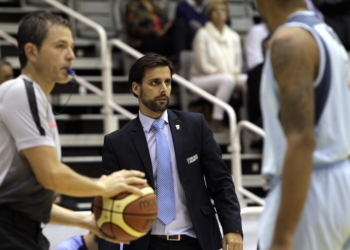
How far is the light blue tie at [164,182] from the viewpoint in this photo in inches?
157

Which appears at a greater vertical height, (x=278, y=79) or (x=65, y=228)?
(x=278, y=79)

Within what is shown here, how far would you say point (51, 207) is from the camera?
317cm

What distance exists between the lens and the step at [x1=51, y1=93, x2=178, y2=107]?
812 cm

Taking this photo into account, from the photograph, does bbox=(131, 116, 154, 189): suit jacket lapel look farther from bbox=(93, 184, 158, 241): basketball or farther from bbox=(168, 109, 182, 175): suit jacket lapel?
bbox=(93, 184, 158, 241): basketball

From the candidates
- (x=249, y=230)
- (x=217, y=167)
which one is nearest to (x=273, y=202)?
(x=217, y=167)

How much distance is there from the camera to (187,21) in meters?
9.61

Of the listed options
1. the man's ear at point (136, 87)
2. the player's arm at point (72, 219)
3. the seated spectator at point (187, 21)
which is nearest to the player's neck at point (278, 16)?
the player's arm at point (72, 219)

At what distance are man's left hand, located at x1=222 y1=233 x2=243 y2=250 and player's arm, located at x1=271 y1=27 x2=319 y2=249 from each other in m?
1.72

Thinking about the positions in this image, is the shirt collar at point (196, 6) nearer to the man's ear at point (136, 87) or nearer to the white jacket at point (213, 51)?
the white jacket at point (213, 51)

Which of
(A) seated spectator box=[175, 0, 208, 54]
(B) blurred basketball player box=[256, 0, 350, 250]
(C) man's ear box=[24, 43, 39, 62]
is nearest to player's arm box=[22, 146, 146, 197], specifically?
(C) man's ear box=[24, 43, 39, 62]

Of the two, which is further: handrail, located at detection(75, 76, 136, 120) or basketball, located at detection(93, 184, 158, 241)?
handrail, located at detection(75, 76, 136, 120)

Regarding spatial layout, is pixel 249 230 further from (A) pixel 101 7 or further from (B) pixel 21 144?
(A) pixel 101 7

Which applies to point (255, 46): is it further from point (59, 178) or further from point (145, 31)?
point (59, 178)

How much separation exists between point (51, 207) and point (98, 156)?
486 cm
